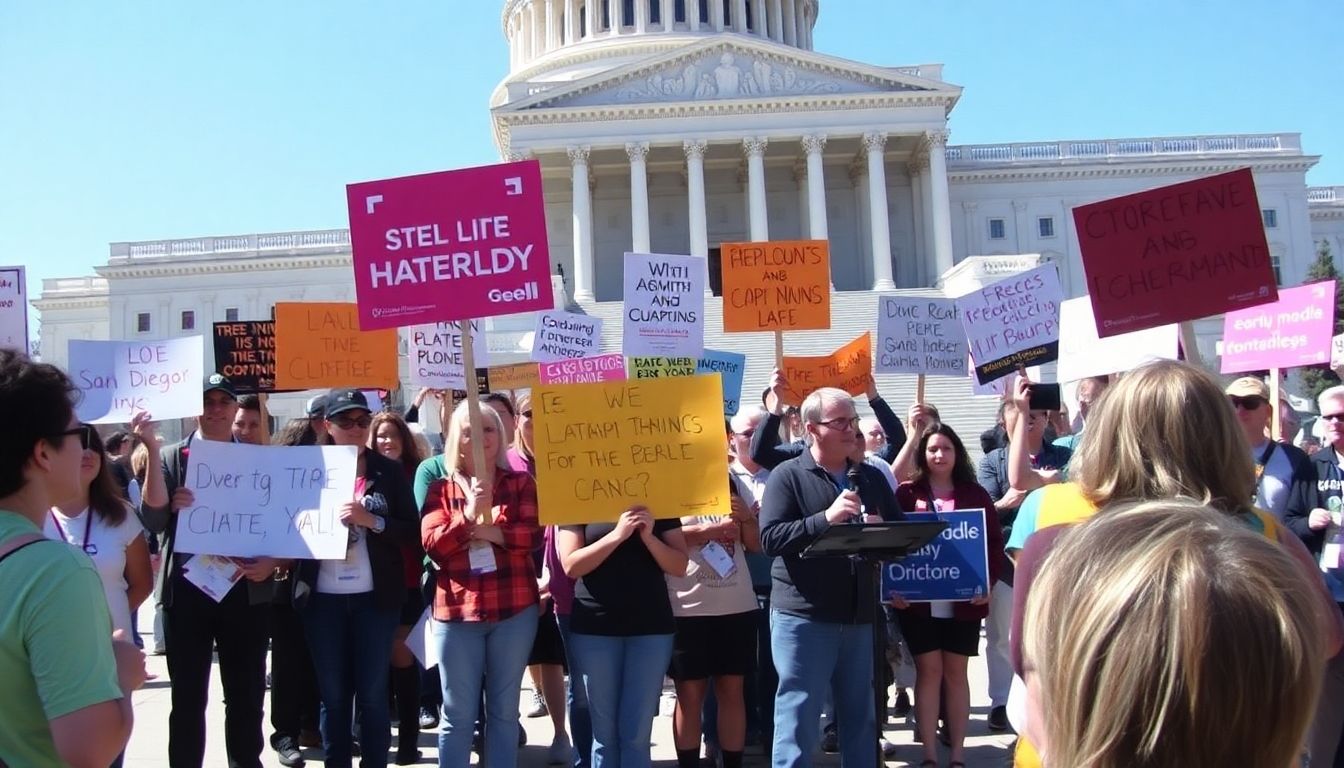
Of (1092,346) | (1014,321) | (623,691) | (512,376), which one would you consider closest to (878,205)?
(512,376)

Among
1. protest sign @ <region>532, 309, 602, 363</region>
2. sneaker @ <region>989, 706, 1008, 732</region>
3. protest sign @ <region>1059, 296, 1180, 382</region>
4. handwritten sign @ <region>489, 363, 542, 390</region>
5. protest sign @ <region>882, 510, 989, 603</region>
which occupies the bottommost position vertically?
sneaker @ <region>989, 706, 1008, 732</region>

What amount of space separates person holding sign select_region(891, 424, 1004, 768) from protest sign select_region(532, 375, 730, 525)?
1.31 meters

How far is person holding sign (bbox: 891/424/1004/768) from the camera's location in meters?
6.40

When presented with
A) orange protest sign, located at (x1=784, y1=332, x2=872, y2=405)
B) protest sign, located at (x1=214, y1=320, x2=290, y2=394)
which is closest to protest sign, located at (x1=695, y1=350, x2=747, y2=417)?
orange protest sign, located at (x1=784, y1=332, x2=872, y2=405)

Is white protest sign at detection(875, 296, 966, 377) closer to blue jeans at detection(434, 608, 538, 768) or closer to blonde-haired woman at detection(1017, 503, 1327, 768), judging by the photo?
blue jeans at detection(434, 608, 538, 768)

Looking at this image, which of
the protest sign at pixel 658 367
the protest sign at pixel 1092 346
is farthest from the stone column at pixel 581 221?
the protest sign at pixel 1092 346

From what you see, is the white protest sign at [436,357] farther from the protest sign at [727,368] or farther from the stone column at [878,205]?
the stone column at [878,205]

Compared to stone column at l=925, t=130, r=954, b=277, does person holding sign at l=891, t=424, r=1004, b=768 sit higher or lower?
lower

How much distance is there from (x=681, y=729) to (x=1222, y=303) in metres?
3.93

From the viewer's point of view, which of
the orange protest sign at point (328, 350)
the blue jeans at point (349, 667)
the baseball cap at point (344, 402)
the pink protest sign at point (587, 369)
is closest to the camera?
the blue jeans at point (349, 667)

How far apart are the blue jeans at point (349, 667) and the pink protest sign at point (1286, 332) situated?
645cm

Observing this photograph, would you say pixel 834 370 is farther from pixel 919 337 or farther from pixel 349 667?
pixel 349 667

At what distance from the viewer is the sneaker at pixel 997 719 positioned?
758cm

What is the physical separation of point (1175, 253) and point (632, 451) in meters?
3.51
